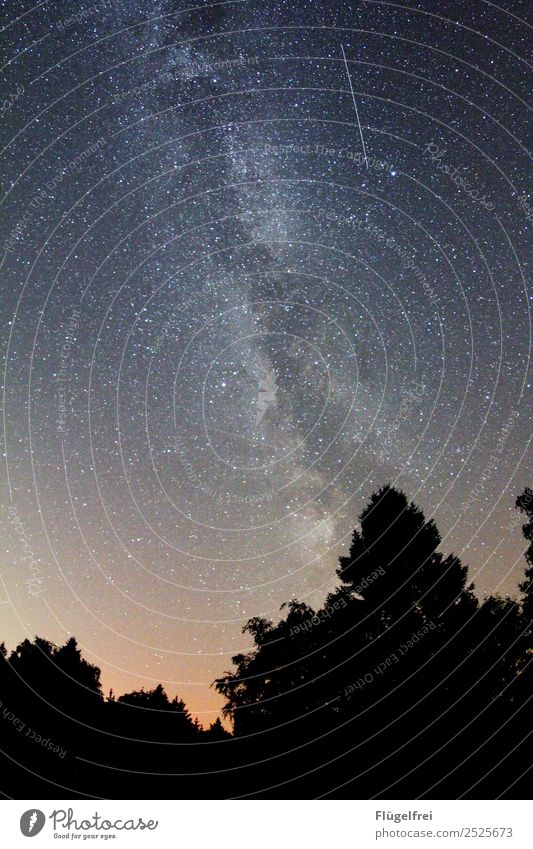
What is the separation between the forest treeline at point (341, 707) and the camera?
9688 mm

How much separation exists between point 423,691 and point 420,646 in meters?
1.09

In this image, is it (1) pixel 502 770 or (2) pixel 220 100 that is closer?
(2) pixel 220 100

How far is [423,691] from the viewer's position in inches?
559

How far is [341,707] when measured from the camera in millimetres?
13477

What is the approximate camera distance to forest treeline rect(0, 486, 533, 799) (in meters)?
9.69
